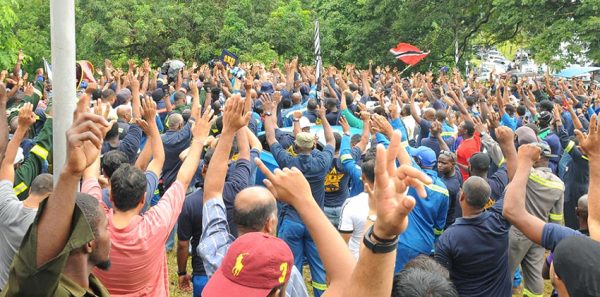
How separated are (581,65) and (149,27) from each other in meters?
21.2

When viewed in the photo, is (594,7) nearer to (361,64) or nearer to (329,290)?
(361,64)

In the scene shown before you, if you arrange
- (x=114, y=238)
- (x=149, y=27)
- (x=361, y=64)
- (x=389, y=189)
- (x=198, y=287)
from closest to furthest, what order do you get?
(x=389, y=189) → (x=114, y=238) → (x=198, y=287) → (x=149, y=27) → (x=361, y=64)

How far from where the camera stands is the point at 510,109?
10922 millimetres

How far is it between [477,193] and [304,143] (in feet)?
7.28

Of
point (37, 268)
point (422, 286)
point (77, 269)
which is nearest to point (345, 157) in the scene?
point (422, 286)

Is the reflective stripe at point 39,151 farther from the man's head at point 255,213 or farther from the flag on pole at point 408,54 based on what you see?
the flag on pole at point 408,54

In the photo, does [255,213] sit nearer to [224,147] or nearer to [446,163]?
[224,147]

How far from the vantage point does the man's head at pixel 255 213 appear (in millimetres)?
3025

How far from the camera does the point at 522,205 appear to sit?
365 centimetres

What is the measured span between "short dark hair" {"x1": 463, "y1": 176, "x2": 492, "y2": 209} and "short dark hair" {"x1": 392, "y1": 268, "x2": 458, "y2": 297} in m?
2.12

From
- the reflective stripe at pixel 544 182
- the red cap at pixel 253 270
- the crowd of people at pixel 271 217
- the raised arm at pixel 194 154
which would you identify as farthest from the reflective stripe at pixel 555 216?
the red cap at pixel 253 270

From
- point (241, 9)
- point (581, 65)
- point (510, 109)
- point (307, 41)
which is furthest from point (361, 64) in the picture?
point (510, 109)

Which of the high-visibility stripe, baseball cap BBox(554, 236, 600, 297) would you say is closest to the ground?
the high-visibility stripe

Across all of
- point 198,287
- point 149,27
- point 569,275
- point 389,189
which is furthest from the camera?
point 149,27
